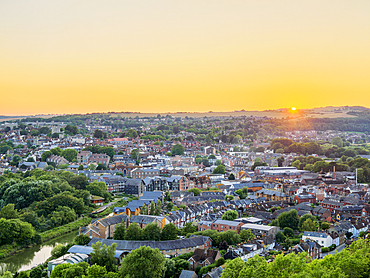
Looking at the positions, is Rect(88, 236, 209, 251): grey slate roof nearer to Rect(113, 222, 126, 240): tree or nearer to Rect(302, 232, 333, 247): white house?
Rect(113, 222, 126, 240): tree

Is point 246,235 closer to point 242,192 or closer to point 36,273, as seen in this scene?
point 36,273

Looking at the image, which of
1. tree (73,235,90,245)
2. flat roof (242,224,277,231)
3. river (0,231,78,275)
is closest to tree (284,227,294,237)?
flat roof (242,224,277,231)

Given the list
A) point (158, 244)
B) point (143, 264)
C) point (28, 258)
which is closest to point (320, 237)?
point (158, 244)

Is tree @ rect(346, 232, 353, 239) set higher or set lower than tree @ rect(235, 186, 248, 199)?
lower

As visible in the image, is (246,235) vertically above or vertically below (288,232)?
above

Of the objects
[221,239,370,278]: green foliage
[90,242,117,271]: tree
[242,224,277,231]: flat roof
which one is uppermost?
[221,239,370,278]: green foliage

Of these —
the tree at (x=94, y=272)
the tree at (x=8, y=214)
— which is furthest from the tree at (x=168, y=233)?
the tree at (x=8, y=214)
